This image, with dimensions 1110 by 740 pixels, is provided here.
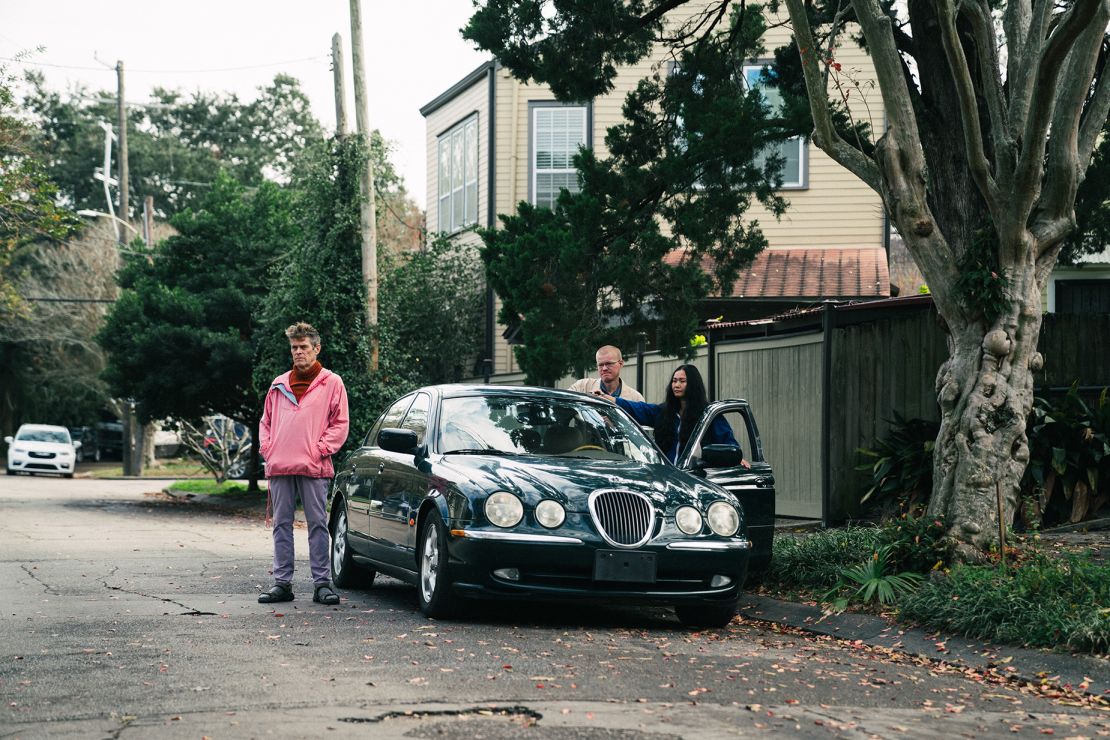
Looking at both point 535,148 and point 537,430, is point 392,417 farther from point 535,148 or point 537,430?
point 535,148

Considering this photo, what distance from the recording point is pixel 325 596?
9.77 m

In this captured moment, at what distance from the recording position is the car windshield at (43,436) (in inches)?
1666

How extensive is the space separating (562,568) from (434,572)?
36.2 inches

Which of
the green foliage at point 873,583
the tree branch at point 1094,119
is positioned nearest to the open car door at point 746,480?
the green foliage at point 873,583

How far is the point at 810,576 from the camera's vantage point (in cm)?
1027

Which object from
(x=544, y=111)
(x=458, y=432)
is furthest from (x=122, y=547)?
(x=544, y=111)

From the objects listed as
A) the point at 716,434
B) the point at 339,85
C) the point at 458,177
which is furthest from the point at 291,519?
the point at 458,177

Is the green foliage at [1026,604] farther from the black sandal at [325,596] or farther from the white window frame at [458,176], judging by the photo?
the white window frame at [458,176]

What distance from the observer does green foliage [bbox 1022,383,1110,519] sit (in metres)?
12.3

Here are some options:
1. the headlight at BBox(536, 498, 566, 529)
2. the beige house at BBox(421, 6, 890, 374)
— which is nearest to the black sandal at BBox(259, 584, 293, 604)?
the headlight at BBox(536, 498, 566, 529)

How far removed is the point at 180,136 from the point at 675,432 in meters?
60.5

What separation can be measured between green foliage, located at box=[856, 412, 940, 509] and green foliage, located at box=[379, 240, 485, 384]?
40.5 ft

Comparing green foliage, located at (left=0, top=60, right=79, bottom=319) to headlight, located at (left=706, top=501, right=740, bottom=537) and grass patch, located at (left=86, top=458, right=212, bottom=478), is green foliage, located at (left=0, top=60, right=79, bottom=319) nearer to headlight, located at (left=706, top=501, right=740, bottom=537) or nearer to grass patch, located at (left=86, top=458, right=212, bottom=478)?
headlight, located at (left=706, top=501, right=740, bottom=537)

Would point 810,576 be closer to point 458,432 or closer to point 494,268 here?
point 458,432
